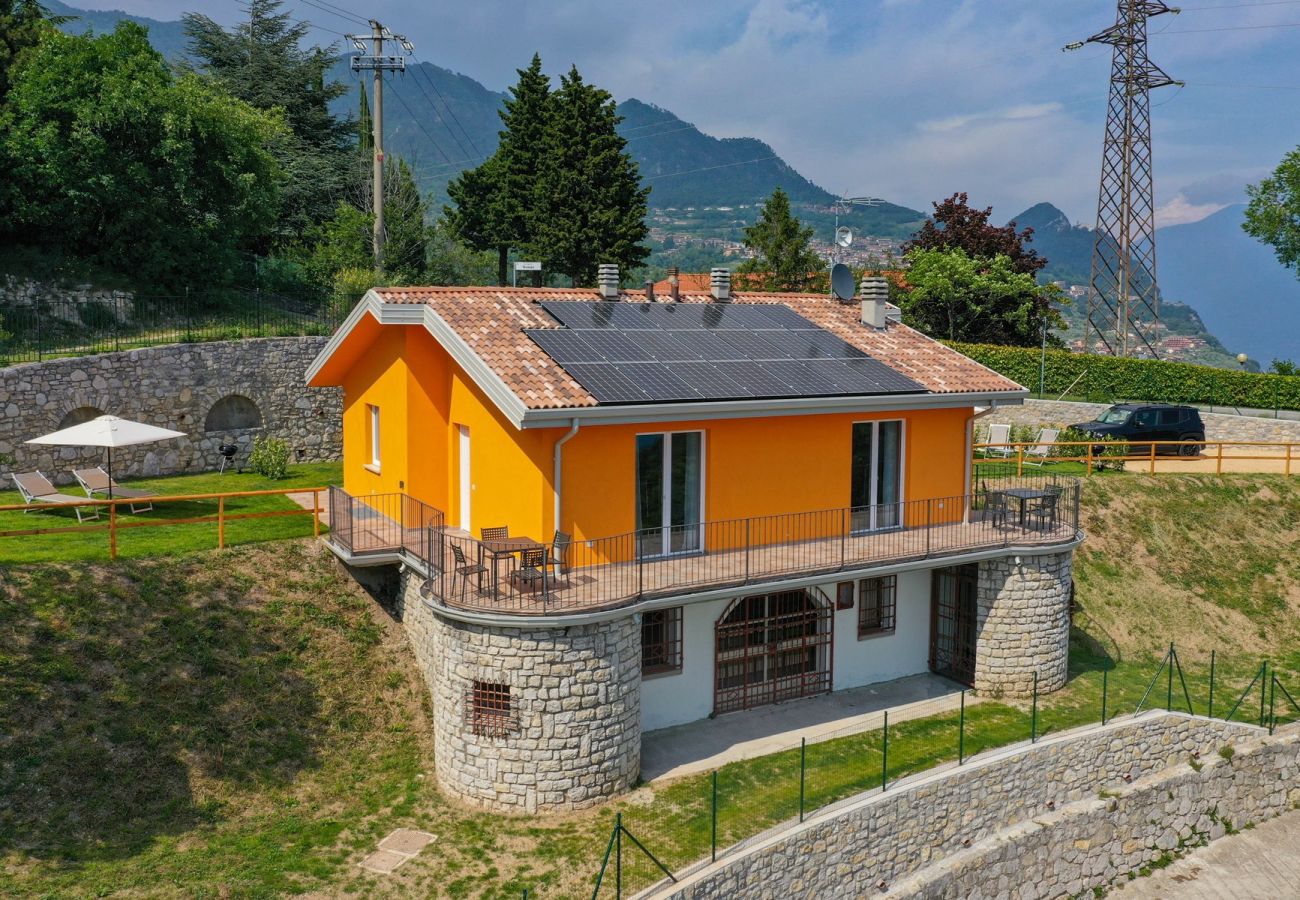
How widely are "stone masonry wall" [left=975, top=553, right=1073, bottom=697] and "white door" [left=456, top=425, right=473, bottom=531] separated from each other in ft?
31.6

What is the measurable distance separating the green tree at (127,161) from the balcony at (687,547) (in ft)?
52.3

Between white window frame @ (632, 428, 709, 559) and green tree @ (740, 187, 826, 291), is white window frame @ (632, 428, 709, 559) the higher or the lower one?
the lower one

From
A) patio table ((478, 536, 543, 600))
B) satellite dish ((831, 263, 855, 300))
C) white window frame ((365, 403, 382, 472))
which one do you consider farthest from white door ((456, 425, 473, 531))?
satellite dish ((831, 263, 855, 300))

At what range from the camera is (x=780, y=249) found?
4478 centimetres

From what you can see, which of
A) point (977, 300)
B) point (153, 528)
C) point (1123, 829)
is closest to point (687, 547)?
point (1123, 829)

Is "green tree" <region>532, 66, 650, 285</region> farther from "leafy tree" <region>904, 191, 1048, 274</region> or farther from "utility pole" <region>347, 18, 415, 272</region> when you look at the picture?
"leafy tree" <region>904, 191, 1048, 274</region>

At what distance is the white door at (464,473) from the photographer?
17.5 metres

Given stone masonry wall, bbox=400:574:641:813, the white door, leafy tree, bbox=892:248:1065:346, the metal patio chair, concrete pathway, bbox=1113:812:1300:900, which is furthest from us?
leafy tree, bbox=892:248:1065:346

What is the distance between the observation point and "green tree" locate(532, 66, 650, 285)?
128 feet

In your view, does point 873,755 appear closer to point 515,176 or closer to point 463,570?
point 463,570

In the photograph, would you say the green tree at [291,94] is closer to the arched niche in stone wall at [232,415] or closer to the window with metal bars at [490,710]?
the arched niche in stone wall at [232,415]

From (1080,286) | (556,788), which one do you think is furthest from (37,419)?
(1080,286)

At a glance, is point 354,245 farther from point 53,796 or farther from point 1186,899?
point 1186,899

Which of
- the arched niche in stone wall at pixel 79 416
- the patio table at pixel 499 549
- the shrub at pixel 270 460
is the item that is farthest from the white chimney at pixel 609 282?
the arched niche in stone wall at pixel 79 416
